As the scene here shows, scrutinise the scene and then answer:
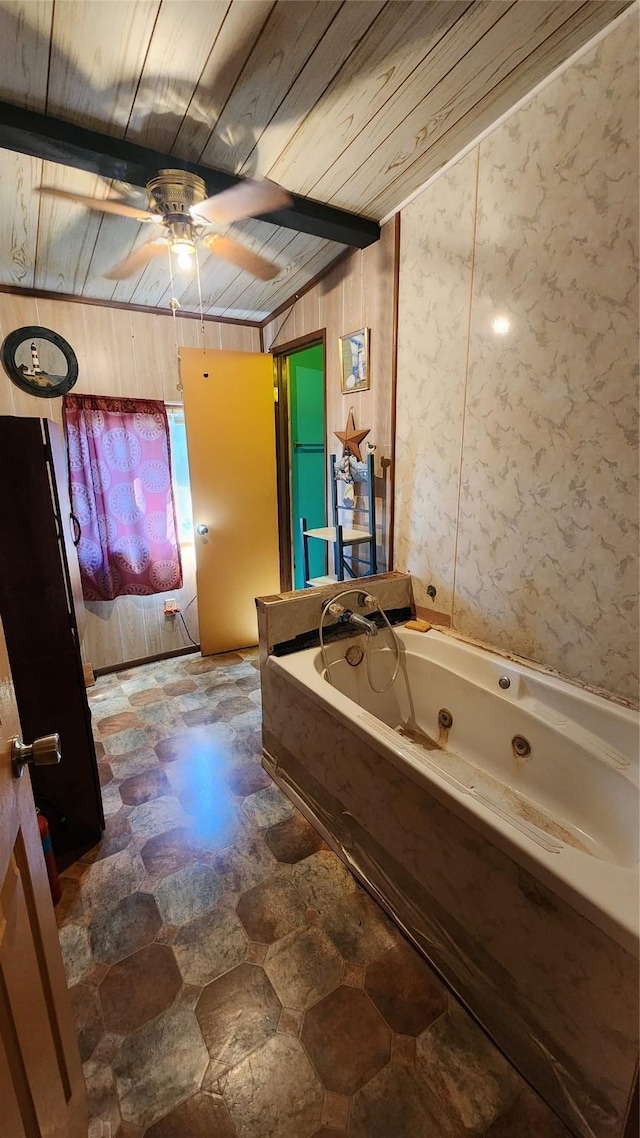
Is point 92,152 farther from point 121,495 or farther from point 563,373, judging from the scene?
point 121,495

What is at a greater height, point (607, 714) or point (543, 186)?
point (543, 186)

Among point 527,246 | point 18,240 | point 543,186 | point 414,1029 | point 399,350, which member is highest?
point 18,240

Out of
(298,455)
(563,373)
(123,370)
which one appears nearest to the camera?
(563,373)

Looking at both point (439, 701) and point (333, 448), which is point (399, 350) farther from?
point (439, 701)

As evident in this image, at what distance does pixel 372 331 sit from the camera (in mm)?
2326

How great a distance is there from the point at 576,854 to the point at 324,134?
88.4 inches

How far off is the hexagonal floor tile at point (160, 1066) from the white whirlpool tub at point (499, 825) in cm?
64

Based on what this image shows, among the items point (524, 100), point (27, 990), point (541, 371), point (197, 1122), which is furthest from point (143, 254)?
point (197, 1122)

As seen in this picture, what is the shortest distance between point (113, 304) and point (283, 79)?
199 centimetres

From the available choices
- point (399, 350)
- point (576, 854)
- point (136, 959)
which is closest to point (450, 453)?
point (399, 350)

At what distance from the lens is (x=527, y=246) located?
61.6 inches

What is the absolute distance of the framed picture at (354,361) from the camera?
2.38 metres

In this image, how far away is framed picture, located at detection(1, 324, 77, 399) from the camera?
259 centimetres

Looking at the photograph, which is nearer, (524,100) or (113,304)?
(524,100)
